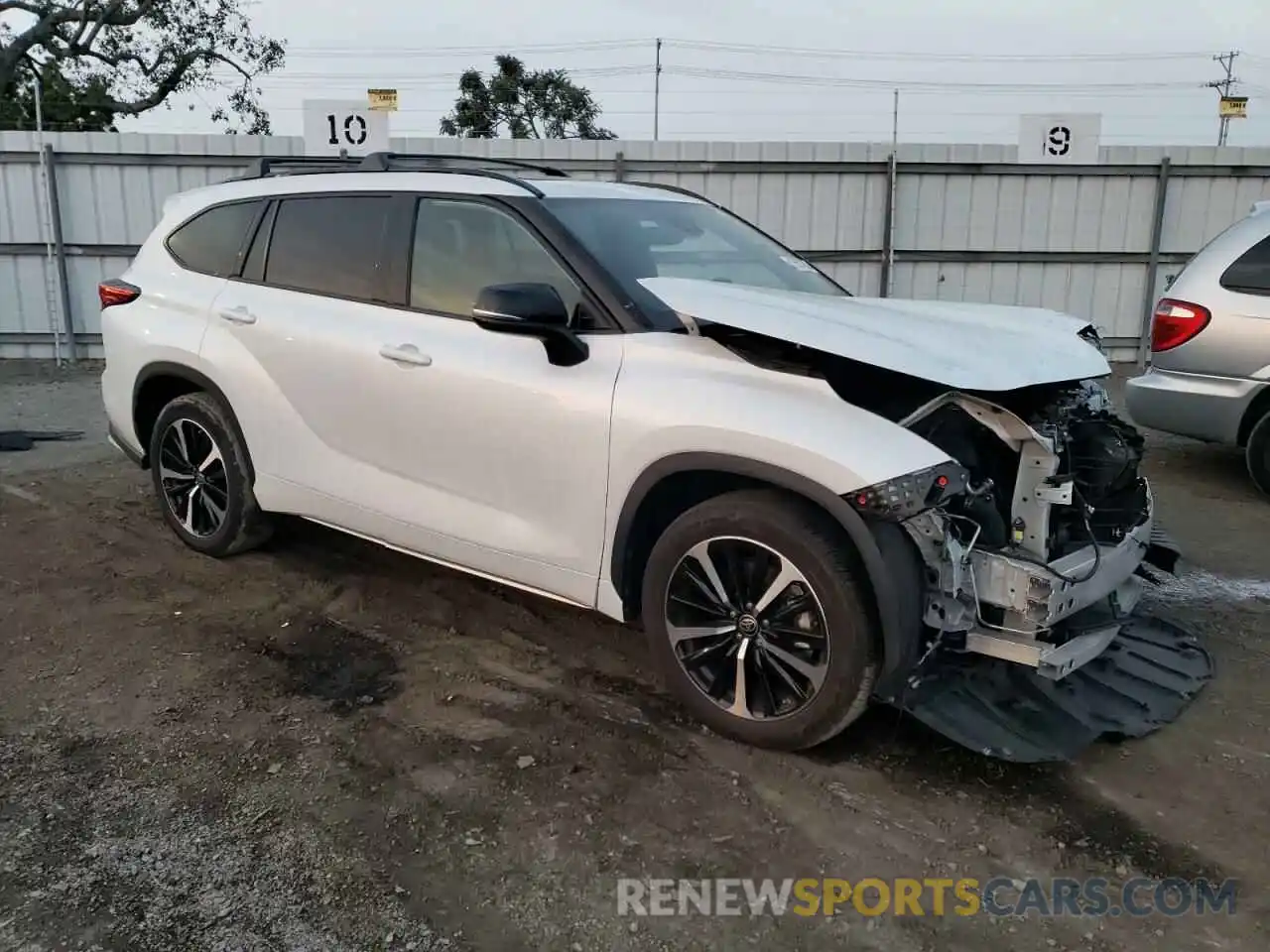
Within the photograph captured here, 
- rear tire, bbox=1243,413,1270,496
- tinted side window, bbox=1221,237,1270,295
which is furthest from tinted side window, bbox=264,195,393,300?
rear tire, bbox=1243,413,1270,496

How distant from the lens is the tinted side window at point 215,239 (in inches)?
197

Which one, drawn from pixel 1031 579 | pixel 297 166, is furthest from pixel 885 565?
pixel 297 166

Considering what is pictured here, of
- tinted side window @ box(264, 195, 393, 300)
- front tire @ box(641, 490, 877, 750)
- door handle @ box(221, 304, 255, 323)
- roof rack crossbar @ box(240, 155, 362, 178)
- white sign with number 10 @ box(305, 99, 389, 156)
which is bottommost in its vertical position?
front tire @ box(641, 490, 877, 750)

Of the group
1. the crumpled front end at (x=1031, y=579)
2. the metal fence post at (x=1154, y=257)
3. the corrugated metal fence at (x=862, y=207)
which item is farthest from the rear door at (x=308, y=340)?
the metal fence post at (x=1154, y=257)

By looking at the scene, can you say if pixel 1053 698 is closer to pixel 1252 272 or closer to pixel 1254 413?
pixel 1254 413

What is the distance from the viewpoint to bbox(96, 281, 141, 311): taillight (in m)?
5.36

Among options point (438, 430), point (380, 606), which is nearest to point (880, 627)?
point (438, 430)

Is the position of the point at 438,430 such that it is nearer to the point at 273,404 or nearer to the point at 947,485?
the point at 273,404

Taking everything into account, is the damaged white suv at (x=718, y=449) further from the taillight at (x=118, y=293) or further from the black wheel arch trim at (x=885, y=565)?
the taillight at (x=118, y=293)

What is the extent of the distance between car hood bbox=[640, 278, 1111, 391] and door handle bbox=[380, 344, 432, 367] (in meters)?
0.92

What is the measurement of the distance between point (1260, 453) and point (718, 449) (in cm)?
472

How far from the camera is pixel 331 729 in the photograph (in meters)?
3.64

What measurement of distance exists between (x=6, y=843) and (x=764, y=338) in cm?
261

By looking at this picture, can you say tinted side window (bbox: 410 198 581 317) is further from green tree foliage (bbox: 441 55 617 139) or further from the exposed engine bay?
green tree foliage (bbox: 441 55 617 139)
